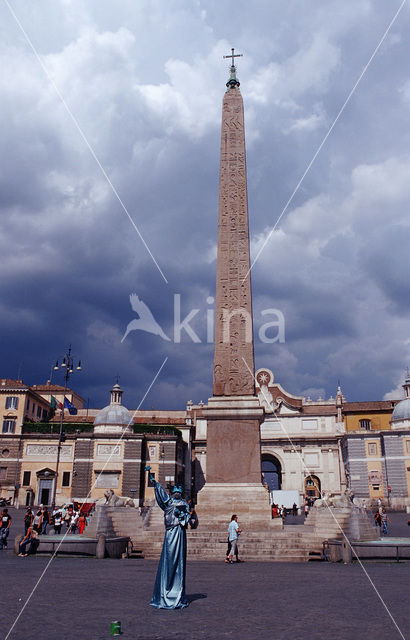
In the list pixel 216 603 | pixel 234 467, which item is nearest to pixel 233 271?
pixel 234 467

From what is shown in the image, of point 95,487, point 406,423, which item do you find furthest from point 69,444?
point 406,423

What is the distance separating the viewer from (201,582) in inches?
323

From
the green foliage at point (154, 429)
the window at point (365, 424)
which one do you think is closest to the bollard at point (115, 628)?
the green foliage at point (154, 429)

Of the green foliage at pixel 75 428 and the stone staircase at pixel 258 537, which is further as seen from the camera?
the green foliage at pixel 75 428

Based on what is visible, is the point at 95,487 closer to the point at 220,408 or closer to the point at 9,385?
the point at 9,385

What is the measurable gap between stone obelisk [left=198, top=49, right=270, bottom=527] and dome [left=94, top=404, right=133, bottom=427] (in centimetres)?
3013

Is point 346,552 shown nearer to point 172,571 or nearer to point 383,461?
point 172,571

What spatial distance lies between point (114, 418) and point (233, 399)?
3102cm

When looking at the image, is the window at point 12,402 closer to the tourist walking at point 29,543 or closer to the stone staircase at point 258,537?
the stone staircase at point 258,537

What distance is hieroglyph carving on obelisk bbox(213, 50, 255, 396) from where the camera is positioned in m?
14.4

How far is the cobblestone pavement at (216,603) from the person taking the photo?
16.5 ft

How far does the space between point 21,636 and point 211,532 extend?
843cm

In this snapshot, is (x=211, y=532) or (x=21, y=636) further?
(x=211, y=532)

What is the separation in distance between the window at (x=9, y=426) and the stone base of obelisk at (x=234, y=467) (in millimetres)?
33422
